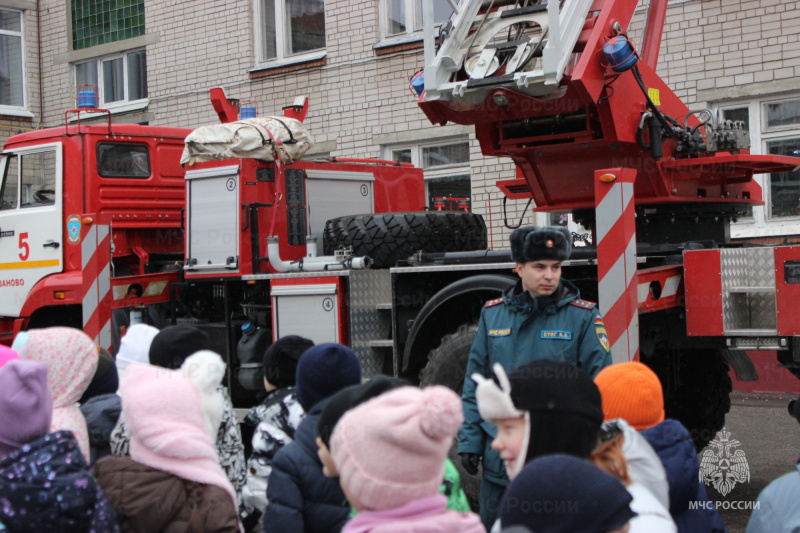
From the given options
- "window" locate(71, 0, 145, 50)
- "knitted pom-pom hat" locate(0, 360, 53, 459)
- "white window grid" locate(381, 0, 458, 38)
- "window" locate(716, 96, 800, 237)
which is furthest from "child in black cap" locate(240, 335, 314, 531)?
"window" locate(71, 0, 145, 50)

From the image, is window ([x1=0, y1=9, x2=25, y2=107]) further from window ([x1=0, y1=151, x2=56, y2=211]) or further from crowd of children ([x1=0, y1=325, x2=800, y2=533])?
crowd of children ([x1=0, y1=325, x2=800, y2=533])

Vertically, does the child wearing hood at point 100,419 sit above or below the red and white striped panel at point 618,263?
below

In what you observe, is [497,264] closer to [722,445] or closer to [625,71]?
[625,71]

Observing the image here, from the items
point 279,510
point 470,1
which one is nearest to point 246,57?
point 470,1

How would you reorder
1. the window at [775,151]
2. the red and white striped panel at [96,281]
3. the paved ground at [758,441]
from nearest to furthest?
the paved ground at [758,441] → the red and white striped panel at [96,281] → the window at [775,151]

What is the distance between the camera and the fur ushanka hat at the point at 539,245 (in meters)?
4.23

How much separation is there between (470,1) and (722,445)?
410cm

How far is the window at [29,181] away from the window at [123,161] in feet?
1.39

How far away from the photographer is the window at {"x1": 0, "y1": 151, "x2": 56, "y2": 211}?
8812mm

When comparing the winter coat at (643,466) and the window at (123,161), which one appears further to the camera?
the window at (123,161)

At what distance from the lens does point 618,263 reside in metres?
5.39

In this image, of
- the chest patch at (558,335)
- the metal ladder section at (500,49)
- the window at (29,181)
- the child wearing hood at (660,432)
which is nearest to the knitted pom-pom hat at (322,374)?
the child wearing hood at (660,432)

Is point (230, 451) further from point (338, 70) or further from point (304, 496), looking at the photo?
point (338, 70)

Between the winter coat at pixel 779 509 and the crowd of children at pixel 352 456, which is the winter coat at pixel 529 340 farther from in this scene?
the winter coat at pixel 779 509
